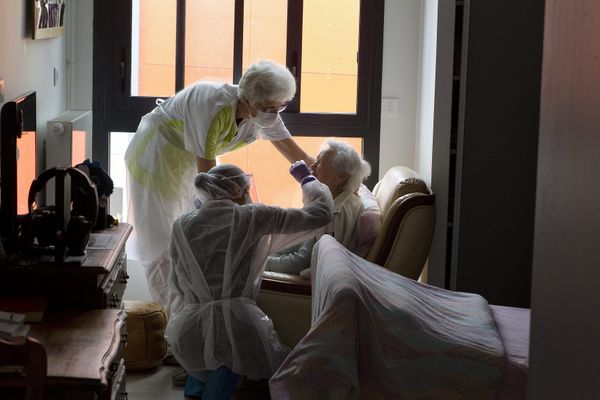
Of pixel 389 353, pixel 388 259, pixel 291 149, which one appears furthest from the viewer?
pixel 291 149

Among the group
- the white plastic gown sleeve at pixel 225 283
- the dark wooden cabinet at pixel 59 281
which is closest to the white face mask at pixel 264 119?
the white plastic gown sleeve at pixel 225 283

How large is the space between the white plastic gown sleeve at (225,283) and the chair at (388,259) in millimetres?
342

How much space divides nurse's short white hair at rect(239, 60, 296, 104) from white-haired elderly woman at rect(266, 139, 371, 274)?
0.33 m

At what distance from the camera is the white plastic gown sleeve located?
3764 mm

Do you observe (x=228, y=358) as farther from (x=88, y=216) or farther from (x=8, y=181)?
(x=8, y=181)

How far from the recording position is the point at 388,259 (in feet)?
13.6

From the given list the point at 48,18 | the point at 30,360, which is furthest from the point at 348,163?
the point at 30,360

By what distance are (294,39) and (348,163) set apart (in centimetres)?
113

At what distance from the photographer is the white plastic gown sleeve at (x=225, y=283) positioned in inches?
148

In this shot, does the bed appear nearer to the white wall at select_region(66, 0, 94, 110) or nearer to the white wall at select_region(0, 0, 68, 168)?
the white wall at select_region(0, 0, 68, 168)

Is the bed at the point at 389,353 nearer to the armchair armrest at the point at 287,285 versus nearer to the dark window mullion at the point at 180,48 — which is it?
the armchair armrest at the point at 287,285

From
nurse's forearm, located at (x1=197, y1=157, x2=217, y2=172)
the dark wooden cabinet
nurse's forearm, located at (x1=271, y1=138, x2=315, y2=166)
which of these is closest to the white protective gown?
nurse's forearm, located at (x1=271, y1=138, x2=315, y2=166)

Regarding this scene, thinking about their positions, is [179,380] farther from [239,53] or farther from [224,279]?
[239,53]

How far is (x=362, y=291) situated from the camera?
9.11 ft
